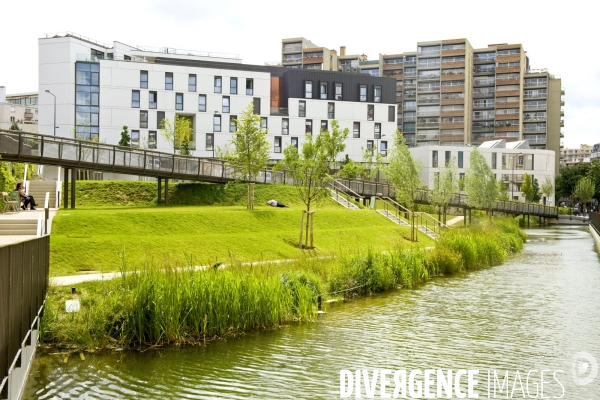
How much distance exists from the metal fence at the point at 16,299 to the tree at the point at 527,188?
78.8 metres

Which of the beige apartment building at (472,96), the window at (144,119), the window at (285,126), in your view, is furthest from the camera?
the beige apartment building at (472,96)

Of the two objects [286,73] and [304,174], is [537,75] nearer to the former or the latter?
[286,73]

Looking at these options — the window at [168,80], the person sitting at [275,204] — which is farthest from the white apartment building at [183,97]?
the person sitting at [275,204]

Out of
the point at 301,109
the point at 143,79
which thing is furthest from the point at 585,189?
the point at 143,79

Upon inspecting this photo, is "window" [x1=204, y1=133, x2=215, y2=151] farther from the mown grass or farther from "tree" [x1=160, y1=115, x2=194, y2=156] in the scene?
the mown grass

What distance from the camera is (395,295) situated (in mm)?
18531

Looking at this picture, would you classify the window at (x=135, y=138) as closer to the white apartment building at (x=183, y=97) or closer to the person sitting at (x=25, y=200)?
the white apartment building at (x=183, y=97)

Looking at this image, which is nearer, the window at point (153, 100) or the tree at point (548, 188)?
the window at point (153, 100)

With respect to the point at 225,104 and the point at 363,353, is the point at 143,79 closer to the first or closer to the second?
the point at 225,104

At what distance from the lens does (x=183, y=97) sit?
2650 inches

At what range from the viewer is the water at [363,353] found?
964 cm

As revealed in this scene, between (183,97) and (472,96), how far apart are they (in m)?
60.0

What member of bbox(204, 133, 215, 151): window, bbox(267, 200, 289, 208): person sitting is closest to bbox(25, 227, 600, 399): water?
bbox(267, 200, 289, 208): person sitting

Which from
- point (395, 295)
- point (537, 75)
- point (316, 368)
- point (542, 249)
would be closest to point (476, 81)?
point (537, 75)
